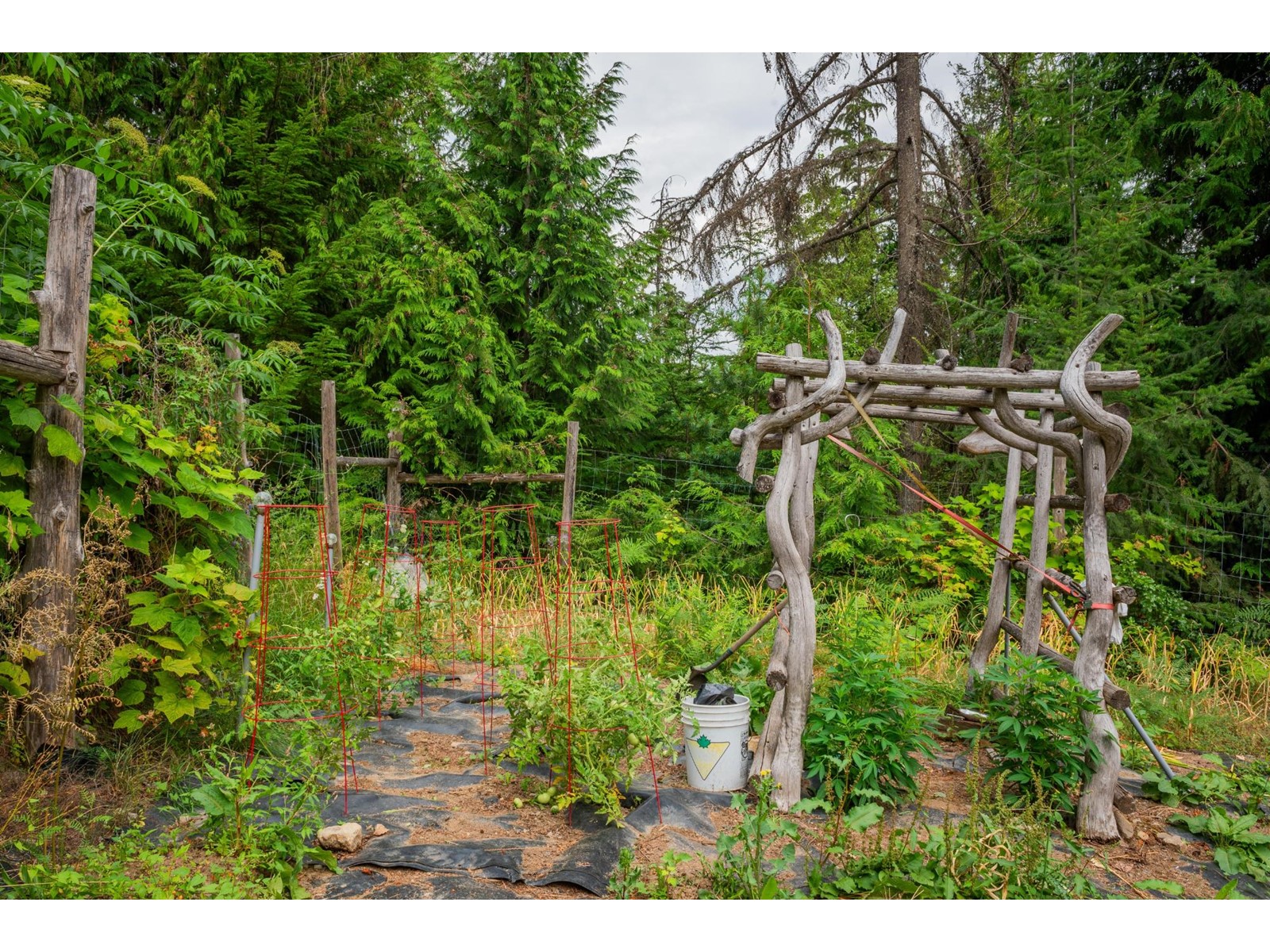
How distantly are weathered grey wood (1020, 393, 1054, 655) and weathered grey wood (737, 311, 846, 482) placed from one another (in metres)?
1.47

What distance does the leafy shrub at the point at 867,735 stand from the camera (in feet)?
11.3

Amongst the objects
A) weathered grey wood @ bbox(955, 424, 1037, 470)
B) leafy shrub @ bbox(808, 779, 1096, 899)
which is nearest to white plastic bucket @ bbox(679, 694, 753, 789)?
leafy shrub @ bbox(808, 779, 1096, 899)

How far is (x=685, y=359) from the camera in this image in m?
9.93

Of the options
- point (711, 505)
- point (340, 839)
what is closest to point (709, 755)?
point (340, 839)

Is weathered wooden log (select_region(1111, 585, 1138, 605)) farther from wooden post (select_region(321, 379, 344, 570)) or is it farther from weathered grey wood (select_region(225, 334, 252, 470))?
wooden post (select_region(321, 379, 344, 570))

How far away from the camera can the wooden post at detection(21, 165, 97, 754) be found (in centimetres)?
328

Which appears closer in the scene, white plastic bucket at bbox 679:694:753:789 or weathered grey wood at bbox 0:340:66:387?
weathered grey wood at bbox 0:340:66:387

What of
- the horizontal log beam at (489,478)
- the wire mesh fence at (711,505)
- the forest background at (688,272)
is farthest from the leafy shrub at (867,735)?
the horizontal log beam at (489,478)

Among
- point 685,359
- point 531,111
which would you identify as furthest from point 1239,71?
point 531,111

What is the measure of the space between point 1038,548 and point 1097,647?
0.92m

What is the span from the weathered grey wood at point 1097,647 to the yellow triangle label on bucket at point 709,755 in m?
1.57

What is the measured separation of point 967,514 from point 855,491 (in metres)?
1.00

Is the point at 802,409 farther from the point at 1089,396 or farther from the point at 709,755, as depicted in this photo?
the point at 709,755

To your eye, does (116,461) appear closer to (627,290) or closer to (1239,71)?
(627,290)
